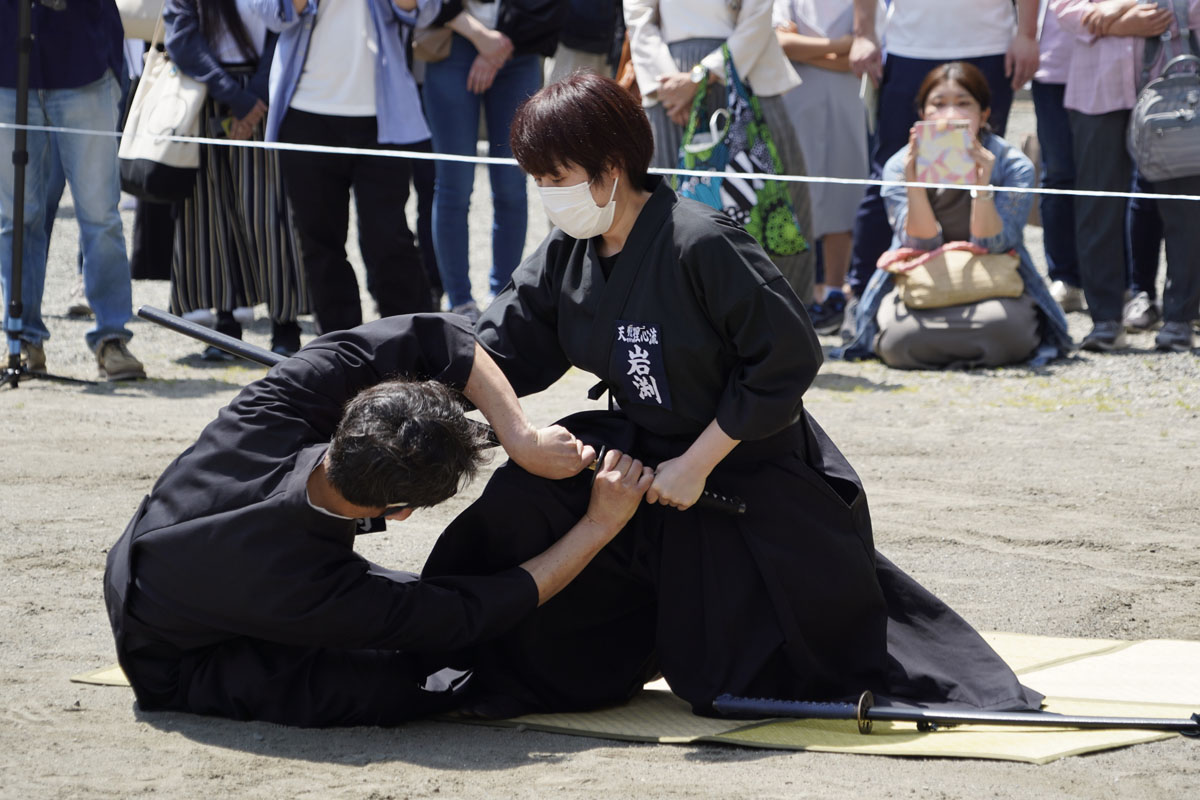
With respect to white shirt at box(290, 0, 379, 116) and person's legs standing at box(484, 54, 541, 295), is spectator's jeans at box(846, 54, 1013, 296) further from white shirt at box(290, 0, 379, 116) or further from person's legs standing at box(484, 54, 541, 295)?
white shirt at box(290, 0, 379, 116)

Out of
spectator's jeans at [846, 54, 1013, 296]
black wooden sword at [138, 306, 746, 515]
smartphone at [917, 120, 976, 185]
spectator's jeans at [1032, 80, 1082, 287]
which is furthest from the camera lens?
spectator's jeans at [1032, 80, 1082, 287]

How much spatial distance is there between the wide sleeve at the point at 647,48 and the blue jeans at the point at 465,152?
0.43 meters

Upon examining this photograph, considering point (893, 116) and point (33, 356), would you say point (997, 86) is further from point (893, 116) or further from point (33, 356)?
point (33, 356)

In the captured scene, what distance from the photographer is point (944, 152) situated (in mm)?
6027

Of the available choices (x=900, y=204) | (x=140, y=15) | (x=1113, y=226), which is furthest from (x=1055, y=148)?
(x=140, y=15)

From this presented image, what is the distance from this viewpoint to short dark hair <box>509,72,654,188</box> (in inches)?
108

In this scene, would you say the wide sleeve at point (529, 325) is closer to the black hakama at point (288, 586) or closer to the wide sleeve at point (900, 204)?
the black hakama at point (288, 586)

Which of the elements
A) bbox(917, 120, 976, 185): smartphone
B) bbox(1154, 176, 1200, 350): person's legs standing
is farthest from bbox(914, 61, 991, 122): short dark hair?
bbox(1154, 176, 1200, 350): person's legs standing

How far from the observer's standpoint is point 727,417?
2.73 meters

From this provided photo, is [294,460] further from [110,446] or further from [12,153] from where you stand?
[12,153]

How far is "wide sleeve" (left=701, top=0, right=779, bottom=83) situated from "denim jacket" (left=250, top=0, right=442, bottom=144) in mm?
1121

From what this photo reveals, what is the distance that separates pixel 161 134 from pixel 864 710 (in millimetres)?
4065

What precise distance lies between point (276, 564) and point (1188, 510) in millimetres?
2778

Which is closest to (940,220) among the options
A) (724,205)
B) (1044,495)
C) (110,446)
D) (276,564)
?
(724,205)
